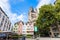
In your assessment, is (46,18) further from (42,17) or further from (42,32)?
(42,32)

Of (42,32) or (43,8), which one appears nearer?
(43,8)

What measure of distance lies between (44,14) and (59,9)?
3.80 meters

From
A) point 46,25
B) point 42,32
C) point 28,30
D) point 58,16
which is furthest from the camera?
point 28,30

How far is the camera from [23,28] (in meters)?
96.8

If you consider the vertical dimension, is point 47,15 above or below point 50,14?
below

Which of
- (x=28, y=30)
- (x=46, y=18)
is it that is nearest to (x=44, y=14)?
(x=46, y=18)

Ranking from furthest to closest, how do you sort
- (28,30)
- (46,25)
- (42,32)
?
(28,30), (42,32), (46,25)

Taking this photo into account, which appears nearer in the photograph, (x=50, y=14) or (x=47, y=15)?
(x=50, y=14)

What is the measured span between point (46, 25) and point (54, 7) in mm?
4907

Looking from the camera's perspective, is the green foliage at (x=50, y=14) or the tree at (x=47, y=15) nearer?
the green foliage at (x=50, y=14)

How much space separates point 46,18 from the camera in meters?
37.9

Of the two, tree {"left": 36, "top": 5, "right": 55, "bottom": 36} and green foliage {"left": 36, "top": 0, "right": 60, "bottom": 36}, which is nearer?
green foliage {"left": 36, "top": 0, "right": 60, "bottom": 36}

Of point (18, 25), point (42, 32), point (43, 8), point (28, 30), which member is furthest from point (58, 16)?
point (18, 25)

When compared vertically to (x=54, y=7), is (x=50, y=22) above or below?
below
